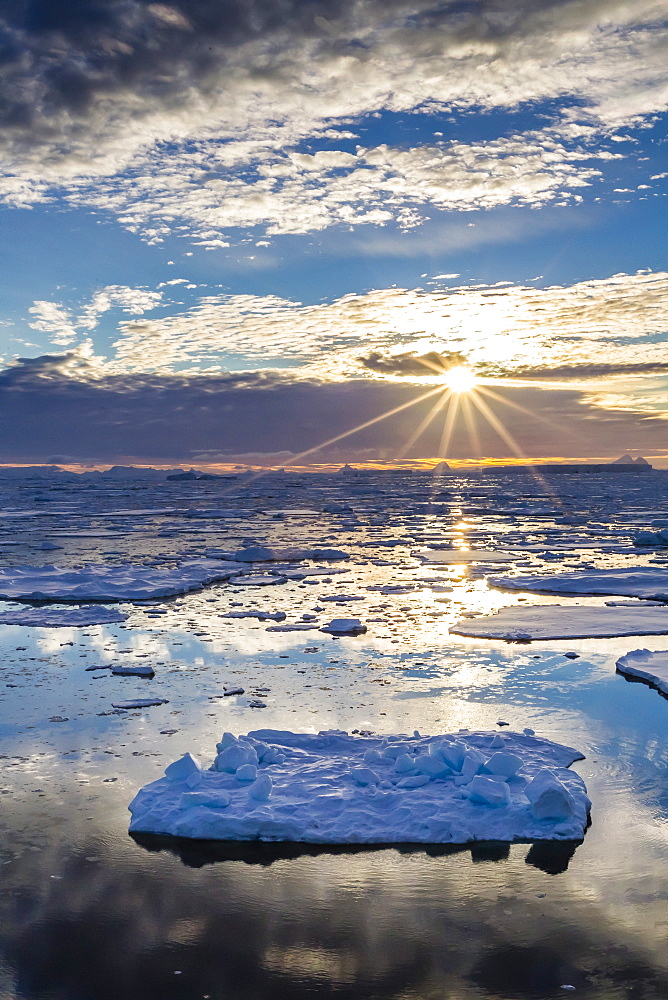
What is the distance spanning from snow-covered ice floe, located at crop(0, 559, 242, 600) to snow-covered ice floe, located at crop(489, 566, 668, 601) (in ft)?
21.6

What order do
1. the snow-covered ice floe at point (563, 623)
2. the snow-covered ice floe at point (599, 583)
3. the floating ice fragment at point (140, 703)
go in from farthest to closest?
1. the snow-covered ice floe at point (599, 583)
2. the snow-covered ice floe at point (563, 623)
3. the floating ice fragment at point (140, 703)

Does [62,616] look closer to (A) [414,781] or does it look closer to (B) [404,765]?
(B) [404,765]

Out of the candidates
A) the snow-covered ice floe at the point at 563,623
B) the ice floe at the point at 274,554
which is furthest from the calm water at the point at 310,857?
the ice floe at the point at 274,554

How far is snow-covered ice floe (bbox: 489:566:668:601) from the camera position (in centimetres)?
1488

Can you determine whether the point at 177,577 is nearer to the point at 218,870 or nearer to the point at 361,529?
the point at 218,870

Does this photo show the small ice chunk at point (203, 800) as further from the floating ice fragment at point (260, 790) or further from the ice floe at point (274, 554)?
the ice floe at point (274, 554)

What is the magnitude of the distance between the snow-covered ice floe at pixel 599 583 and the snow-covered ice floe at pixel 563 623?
157cm

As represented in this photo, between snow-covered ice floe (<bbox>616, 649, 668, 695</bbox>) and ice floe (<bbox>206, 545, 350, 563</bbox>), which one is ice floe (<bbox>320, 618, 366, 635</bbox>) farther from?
ice floe (<bbox>206, 545, 350, 563</bbox>)

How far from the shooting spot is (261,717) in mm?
7184

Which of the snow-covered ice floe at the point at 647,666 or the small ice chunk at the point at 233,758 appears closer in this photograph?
the small ice chunk at the point at 233,758

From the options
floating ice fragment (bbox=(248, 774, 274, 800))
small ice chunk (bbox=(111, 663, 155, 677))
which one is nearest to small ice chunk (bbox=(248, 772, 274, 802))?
floating ice fragment (bbox=(248, 774, 274, 800))

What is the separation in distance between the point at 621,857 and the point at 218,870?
2.55 meters

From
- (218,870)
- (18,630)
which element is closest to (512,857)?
(218,870)

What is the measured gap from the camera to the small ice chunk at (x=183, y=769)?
5590 millimetres
